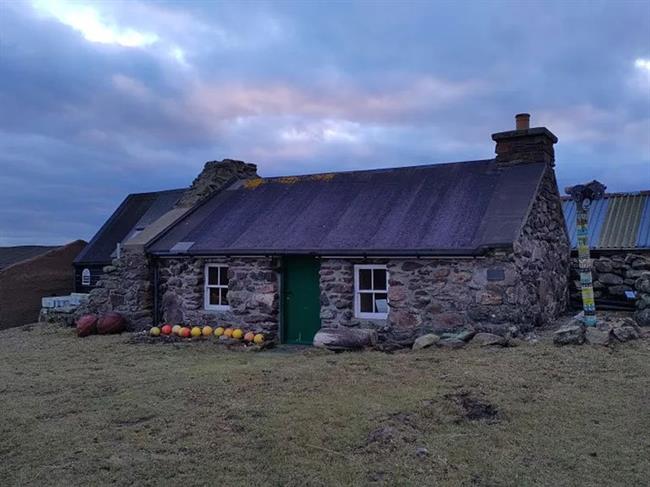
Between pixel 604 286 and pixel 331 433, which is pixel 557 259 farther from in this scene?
pixel 331 433

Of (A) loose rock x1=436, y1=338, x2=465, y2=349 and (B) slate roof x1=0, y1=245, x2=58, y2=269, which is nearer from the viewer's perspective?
(A) loose rock x1=436, y1=338, x2=465, y2=349

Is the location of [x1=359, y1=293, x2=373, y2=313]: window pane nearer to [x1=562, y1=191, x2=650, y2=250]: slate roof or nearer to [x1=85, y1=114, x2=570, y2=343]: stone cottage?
[x1=85, y1=114, x2=570, y2=343]: stone cottage

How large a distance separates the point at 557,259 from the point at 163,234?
11.4m

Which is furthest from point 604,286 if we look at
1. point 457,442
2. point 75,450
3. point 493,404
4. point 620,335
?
point 75,450

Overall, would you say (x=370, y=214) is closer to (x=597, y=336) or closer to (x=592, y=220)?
(x=597, y=336)

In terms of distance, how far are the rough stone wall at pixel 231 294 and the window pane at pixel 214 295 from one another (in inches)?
9.6

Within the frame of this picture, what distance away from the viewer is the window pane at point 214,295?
15.5 metres

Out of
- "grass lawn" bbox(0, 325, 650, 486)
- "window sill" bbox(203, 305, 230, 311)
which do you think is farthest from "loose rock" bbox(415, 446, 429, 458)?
"window sill" bbox(203, 305, 230, 311)

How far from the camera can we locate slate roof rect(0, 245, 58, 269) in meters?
30.7

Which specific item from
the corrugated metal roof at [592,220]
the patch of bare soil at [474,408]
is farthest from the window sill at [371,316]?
the corrugated metal roof at [592,220]

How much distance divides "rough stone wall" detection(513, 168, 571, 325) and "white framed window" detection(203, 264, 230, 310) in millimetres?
7588

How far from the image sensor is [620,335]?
10617 millimetres

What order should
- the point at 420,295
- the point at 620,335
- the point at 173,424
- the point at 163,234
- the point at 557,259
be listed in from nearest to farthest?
the point at 173,424 < the point at 620,335 < the point at 420,295 < the point at 557,259 < the point at 163,234

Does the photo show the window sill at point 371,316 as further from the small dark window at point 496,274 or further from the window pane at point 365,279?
the small dark window at point 496,274
